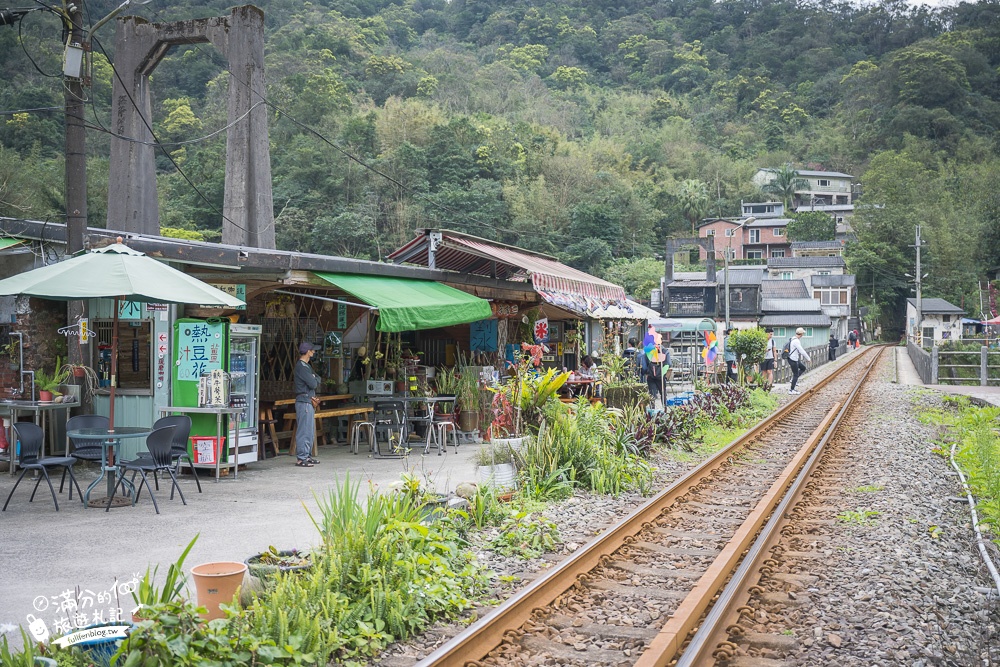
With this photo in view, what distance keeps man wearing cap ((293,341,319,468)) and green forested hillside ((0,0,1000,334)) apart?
776 centimetres

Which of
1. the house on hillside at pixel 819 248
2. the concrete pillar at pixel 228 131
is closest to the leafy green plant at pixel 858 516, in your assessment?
the concrete pillar at pixel 228 131

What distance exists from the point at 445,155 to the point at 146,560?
163ft

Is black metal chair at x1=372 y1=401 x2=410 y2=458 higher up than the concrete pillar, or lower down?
lower down

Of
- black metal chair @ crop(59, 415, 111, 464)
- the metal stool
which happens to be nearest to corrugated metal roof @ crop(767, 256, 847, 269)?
the metal stool

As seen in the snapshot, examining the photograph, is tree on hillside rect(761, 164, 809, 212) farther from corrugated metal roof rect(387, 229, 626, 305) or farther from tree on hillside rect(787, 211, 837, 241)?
corrugated metal roof rect(387, 229, 626, 305)

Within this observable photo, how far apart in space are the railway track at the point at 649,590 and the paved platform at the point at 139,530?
1.71 metres

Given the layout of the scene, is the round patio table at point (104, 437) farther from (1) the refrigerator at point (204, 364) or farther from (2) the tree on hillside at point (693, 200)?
(2) the tree on hillside at point (693, 200)

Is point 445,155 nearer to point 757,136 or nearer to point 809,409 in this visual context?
point 809,409

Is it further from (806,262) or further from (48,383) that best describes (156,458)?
(806,262)

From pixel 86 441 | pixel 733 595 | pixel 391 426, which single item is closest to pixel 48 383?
pixel 86 441

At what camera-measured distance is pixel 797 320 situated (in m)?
56.0

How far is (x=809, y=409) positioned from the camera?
1970cm

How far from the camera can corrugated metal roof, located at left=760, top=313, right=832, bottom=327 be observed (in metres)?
55.4

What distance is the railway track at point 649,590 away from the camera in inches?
190
